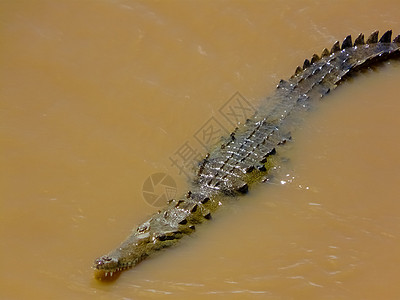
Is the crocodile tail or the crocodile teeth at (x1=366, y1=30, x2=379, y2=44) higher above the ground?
the crocodile teeth at (x1=366, y1=30, x2=379, y2=44)

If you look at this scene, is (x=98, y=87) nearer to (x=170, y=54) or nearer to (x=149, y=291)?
(x=170, y=54)

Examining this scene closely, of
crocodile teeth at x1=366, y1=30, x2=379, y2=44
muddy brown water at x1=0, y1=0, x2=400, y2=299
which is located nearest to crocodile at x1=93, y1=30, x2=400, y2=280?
crocodile teeth at x1=366, y1=30, x2=379, y2=44

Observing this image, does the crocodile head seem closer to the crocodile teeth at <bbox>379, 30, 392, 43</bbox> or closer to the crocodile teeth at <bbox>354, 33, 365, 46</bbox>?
the crocodile teeth at <bbox>354, 33, 365, 46</bbox>

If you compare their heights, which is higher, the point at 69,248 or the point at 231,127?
the point at 231,127

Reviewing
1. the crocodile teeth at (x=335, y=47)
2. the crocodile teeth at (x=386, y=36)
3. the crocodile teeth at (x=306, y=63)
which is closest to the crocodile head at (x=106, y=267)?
the crocodile teeth at (x=306, y=63)

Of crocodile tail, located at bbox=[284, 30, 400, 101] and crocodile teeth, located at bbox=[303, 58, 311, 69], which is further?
crocodile teeth, located at bbox=[303, 58, 311, 69]

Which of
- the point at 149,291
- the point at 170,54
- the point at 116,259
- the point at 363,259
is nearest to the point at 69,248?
the point at 116,259

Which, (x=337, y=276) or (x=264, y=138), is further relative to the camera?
(x=264, y=138)
